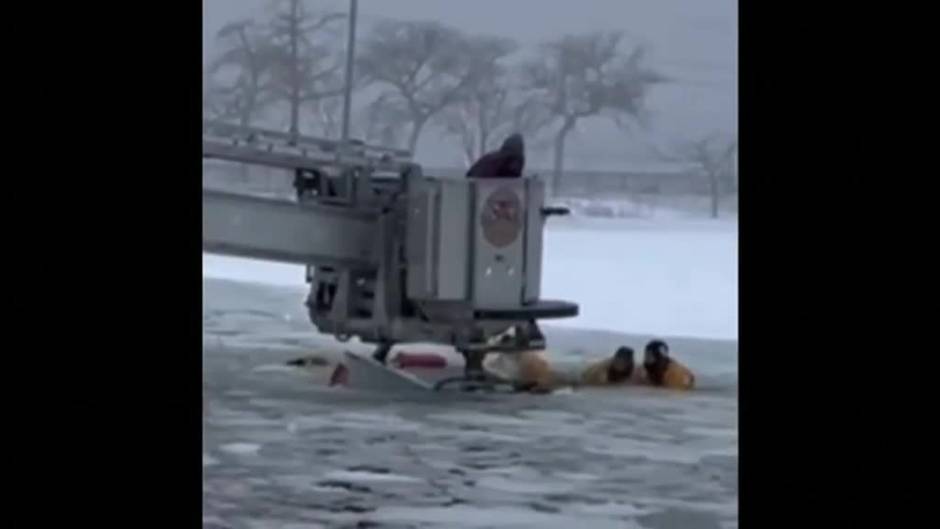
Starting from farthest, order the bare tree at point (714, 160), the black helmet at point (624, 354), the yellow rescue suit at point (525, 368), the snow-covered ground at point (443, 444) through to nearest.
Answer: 1. the yellow rescue suit at point (525, 368)
2. the black helmet at point (624, 354)
3. the bare tree at point (714, 160)
4. the snow-covered ground at point (443, 444)

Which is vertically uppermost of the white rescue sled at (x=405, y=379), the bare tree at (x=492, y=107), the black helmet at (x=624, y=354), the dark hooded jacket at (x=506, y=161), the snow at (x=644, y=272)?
the bare tree at (x=492, y=107)

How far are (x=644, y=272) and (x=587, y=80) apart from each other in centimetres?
41

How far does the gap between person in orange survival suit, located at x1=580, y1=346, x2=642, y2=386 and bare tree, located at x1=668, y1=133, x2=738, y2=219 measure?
1.20 ft

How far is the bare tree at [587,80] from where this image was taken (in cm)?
377

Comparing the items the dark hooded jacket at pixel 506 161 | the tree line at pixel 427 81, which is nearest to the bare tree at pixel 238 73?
the tree line at pixel 427 81

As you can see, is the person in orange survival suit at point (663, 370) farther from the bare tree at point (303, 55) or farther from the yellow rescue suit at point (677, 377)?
the bare tree at point (303, 55)

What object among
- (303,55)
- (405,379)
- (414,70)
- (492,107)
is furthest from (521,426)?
(303,55)

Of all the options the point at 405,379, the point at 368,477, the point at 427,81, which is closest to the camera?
the point at 368,477

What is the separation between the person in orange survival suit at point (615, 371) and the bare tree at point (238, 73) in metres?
0.88

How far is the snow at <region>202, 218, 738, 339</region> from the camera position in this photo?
12.2 ft

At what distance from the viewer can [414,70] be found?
379 centimetres

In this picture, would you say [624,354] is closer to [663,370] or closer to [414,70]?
[663,370]
